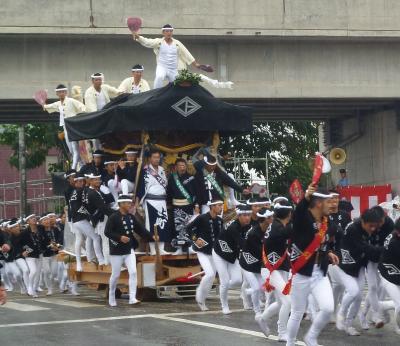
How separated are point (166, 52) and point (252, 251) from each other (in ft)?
22.8

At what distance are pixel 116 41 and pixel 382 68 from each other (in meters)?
8.25

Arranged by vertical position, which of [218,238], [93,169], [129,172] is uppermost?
[93,169]

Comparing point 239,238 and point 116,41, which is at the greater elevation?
point 116,41

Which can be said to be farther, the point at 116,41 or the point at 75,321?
the point at 116,41

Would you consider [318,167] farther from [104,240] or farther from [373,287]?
[104,240]

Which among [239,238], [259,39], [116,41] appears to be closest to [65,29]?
[116,41]

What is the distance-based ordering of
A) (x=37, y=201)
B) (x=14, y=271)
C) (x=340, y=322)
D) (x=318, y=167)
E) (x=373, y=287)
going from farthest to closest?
(x=37, y=201) → (x=14, y=271) → (x=340, y=322) → (x=373, y=287) → (x=318, y=167)

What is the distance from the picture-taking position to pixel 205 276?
1659 centimetres

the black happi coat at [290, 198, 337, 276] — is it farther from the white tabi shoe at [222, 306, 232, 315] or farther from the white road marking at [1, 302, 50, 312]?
the white road marking at [1, 302, 50, 312]

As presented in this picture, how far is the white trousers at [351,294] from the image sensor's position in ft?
43.3

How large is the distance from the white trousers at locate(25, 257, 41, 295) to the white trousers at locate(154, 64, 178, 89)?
5.38 meters

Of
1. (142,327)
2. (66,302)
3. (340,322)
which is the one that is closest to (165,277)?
(66,302)

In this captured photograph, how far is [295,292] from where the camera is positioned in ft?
35.2

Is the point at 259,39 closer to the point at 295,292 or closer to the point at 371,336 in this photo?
the point at 371,336
